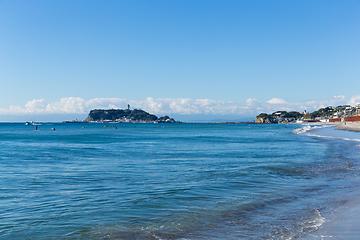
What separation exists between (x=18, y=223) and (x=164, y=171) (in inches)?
398

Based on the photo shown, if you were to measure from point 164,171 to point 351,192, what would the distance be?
1038 centimetres

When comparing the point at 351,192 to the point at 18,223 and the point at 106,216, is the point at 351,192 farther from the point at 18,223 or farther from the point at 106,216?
the point at 18,223

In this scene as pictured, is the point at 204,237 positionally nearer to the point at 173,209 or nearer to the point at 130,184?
the point at 173,209

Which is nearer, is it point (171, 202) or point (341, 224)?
point (341, 224)

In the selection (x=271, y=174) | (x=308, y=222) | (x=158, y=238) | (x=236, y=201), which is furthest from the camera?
(x=271, y=174)

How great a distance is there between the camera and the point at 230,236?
7.57 metres

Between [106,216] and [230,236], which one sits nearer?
[230,236]

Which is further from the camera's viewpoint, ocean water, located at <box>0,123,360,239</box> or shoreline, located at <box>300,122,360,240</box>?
ocean water, located at <box>0,123,360,239</box>

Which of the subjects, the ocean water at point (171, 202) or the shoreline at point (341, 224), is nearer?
the shoreline at point (341, 224)

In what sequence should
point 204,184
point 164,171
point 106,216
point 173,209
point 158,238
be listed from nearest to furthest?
point 158,238
point 106,216
point 173,209
point 204,184
point 164,171

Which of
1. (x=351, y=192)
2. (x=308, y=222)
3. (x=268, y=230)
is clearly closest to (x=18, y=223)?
(x=268, y=230)

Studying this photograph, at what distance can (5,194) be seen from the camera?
12383 millimetres

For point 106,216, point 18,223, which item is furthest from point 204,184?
point 18,223

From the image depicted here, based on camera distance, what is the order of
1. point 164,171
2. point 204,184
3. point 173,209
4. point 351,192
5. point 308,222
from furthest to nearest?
point 164,171
point 204,184
point 351,192
point 173,209
point 308,222
